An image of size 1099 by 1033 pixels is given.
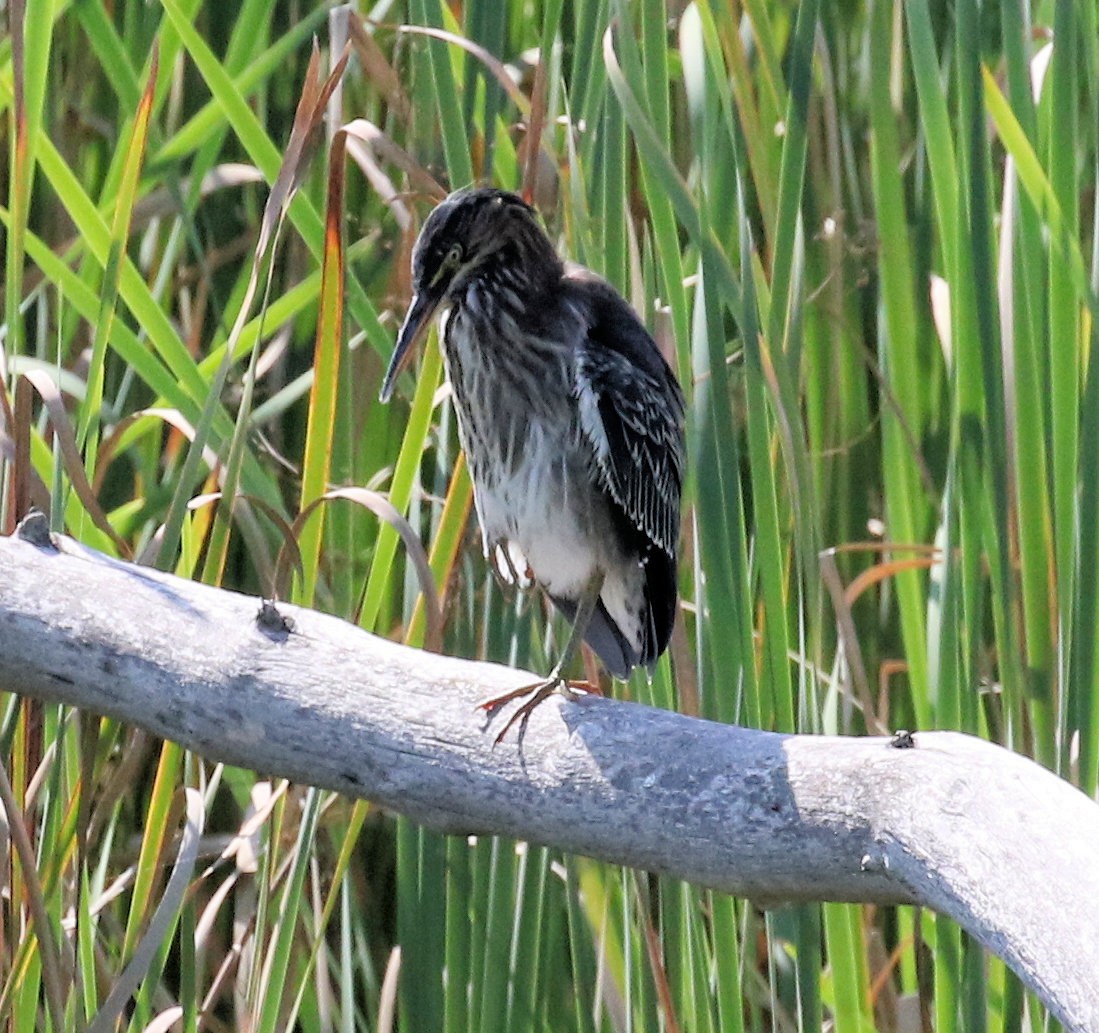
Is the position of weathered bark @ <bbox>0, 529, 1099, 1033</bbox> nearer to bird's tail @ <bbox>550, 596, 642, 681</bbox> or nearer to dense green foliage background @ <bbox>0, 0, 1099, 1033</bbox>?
dense green foliage background @ <bbox>0, 0, 1099, 1033</bbox>

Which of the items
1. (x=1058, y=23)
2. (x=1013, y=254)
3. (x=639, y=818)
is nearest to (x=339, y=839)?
(x=639, y=818)

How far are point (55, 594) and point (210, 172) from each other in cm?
90

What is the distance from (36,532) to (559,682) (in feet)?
1.73

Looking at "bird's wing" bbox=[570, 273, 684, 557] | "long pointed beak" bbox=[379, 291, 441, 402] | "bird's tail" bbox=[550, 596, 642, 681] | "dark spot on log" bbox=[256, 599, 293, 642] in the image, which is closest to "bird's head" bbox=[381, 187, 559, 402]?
"long pointed beak" bbox=[379, 291, 441, 402]

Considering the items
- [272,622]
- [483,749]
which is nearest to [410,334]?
[272,622]

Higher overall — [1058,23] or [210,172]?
[210,172]

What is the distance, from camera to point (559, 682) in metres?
1.67

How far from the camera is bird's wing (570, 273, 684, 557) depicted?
1884 mm

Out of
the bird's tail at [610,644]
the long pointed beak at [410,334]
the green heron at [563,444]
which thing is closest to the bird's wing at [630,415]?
the green heron at [563,444]

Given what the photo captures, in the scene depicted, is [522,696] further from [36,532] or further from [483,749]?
[36,532]

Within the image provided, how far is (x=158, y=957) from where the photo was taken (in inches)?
64.7

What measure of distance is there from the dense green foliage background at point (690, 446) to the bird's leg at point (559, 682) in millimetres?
40

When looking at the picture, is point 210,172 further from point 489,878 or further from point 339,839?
point 489,878

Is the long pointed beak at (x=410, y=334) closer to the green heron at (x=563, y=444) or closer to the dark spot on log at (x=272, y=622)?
the green heron at (x=563, y=444)
